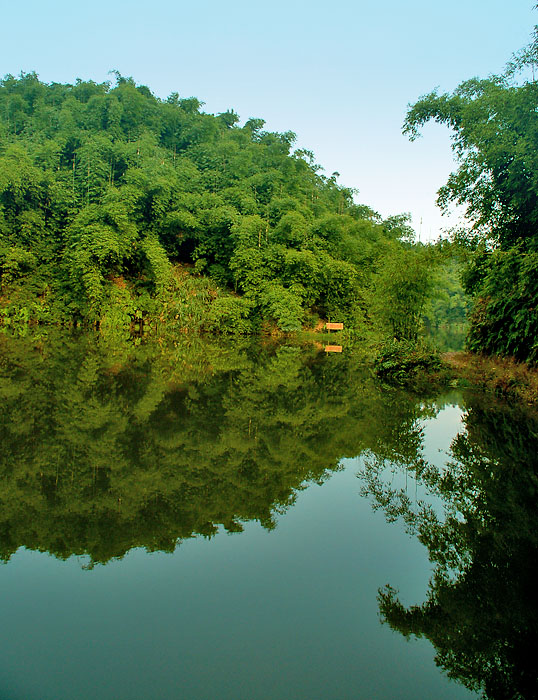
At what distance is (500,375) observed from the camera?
38.7 ft

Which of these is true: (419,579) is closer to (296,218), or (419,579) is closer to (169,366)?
(169,366)

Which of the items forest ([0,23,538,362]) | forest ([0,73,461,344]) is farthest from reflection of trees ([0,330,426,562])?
forest ([0,73,461,344])

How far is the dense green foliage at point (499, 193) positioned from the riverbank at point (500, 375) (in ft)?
1.21

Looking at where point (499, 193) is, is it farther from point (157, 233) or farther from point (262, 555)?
point (157, 233)

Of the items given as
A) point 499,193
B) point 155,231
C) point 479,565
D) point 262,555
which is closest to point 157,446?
point 262,555

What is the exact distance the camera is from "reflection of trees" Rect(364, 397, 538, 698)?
2809 millimetres

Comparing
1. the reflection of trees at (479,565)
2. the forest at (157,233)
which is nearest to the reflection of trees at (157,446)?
the reflection of trees at (479,565)

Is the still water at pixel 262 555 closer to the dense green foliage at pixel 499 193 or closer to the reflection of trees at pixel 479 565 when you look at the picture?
the reflection of trees at pixel 479 565

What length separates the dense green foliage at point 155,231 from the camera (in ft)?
96.4

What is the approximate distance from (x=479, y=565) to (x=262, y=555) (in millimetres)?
1599

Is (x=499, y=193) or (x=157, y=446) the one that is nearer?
(x=157, y=446)

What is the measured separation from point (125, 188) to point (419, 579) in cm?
2968

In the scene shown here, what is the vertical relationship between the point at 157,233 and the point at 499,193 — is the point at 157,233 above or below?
above

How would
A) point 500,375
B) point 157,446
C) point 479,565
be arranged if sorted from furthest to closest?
Answer: point 500,375
point 157,446
point 479,565
